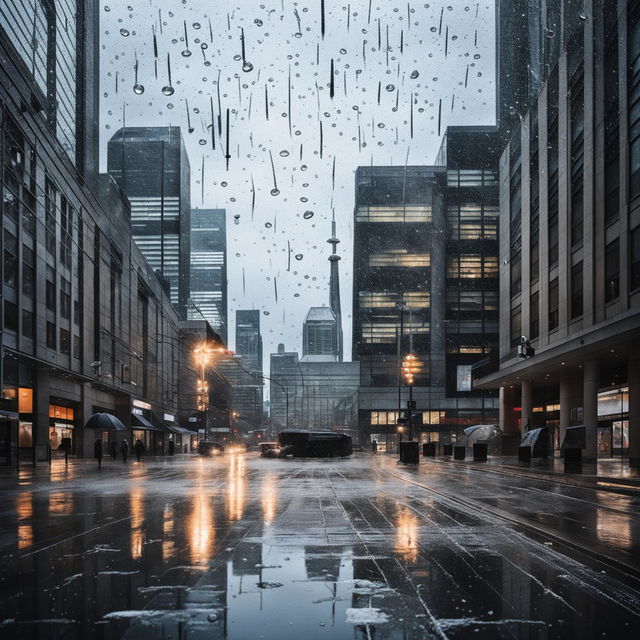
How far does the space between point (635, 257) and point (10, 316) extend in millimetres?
31265

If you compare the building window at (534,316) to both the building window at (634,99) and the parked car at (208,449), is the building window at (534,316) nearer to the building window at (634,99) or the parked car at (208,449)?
the building window at (634,99)

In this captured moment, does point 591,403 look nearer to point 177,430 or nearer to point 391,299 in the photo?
point 177,430

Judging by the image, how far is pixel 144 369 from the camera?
81875 millimetres

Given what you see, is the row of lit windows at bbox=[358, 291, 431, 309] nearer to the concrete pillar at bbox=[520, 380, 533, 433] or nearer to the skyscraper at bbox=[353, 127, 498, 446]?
the skyscraper at bbox=[353, 127, 498, 446]

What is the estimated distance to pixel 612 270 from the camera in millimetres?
35000

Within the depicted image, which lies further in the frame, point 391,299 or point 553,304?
point 391,299

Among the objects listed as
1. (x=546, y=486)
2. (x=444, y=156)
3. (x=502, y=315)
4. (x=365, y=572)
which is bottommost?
(x=546, y=486)

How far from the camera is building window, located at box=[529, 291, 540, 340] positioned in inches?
1929

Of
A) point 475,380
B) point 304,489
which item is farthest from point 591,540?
point 475,380

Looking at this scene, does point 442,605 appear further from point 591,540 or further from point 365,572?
point 591,540

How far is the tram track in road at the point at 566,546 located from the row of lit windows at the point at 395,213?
12266cm

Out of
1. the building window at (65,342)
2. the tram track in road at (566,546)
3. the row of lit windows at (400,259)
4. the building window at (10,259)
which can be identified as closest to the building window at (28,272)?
the building window at (10,259)

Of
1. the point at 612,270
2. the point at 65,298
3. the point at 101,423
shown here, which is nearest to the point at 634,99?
the point at 612,270

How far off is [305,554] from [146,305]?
3104 inches
